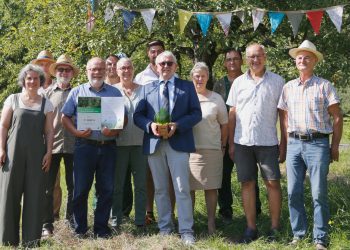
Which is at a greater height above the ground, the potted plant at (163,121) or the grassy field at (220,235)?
the potted plant at (163,121)

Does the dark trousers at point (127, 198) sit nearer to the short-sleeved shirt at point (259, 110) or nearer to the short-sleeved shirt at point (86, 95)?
the short-sleeved shirt at point (86, 95)

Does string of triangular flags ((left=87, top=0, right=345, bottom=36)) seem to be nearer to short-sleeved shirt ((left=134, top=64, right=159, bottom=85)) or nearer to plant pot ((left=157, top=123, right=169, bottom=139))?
short-sleeved shirt ((left=134, top=64, right=159, bottom=85))

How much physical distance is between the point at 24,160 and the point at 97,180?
880 mm

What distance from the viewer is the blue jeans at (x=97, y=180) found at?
220 inches

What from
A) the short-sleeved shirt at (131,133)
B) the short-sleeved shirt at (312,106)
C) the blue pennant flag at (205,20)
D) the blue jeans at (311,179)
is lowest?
the blue jeans at (311,179)

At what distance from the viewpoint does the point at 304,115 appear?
518cm

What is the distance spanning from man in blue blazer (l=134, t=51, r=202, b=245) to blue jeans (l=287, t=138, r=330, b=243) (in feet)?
3.63

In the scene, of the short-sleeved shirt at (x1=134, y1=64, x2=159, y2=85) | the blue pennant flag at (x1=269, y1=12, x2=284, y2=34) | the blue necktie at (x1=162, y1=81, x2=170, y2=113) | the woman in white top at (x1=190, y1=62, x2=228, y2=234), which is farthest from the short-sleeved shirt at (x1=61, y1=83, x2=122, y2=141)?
the blue pennant flag at (x1=269, y1=12, x2=284, y2=34)

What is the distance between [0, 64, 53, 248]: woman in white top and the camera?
17.4 feet

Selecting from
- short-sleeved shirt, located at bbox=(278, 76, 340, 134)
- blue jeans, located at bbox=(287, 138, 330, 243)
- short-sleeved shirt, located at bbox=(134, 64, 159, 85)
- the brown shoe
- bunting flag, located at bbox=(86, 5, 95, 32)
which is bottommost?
the brown shoe

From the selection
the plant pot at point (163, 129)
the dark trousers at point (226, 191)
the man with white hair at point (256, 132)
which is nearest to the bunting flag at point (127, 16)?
the man with white hair at point (256, 132)

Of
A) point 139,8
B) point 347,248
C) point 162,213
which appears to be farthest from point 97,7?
point 347,248

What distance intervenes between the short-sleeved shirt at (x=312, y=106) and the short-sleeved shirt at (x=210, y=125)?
0.92 meters

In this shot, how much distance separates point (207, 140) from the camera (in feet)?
19.2
